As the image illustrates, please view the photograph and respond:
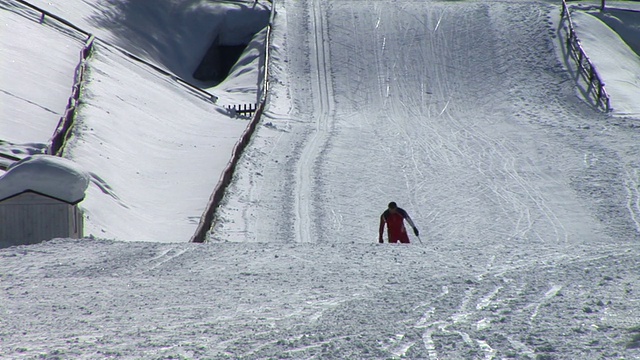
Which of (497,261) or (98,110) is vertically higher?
(98,110)

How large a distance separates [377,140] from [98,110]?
7805 mm

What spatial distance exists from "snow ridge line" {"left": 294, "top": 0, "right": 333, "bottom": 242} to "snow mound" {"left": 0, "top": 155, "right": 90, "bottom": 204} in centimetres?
524

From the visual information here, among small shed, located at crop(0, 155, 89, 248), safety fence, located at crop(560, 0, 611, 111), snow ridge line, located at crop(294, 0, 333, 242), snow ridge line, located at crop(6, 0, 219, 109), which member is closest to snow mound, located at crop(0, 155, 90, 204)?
small shed, located at crop(0, 155, 89, 248)

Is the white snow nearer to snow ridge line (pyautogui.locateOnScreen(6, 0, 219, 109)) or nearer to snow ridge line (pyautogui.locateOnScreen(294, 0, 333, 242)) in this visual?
snow ridge line (pyautogui.locateOnScreen(294, 0, 333, 242))

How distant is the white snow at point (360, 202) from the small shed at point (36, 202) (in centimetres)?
38

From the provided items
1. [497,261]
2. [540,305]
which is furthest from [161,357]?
[497,261]

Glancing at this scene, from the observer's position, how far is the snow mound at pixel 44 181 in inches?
474

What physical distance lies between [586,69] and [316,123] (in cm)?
1160

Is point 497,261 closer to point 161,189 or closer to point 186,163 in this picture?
point 161,189

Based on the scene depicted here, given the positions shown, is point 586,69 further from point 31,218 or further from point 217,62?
point 31,218

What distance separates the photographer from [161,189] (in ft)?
64.8

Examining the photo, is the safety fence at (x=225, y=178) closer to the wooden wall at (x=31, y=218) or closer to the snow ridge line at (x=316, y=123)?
the snow ridge line at (x=316, y=123)

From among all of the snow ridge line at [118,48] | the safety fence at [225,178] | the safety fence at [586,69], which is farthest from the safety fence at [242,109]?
the safety fence at [586,69]

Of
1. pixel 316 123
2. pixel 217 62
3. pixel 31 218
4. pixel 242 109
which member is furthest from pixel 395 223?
pixel 217 62
